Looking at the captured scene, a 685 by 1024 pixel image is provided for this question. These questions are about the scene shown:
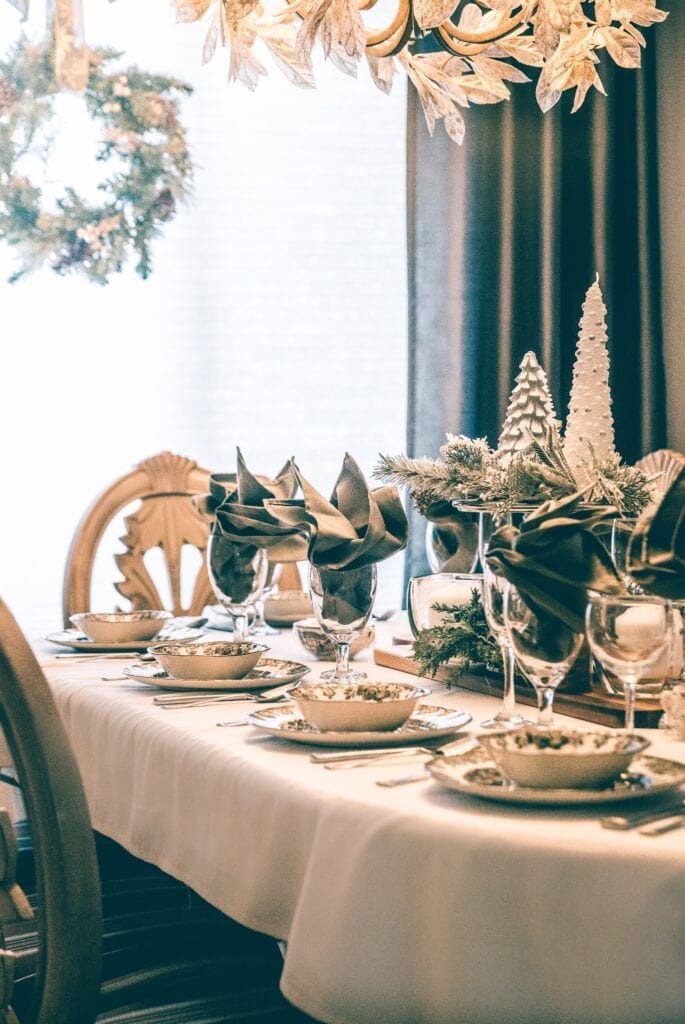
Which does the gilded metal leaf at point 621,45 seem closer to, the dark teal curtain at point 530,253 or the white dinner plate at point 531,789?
the white dinner plate at point 531,789

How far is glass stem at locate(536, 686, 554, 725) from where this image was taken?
1198mm

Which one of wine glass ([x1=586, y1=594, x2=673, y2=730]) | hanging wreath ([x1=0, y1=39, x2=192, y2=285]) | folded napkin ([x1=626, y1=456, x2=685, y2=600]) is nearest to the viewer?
wine glass ([x1=586, y1=594, x2=673, y2=730])

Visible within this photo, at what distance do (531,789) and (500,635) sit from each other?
299 millimetres

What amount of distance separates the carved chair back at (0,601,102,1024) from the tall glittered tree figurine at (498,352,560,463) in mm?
693

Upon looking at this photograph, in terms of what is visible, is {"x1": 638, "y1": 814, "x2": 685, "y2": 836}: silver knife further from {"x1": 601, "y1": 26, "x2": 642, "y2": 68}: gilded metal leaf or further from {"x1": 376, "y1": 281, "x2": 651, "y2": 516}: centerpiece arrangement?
{"x1": 601, "y1": 26, "x2": 642, "y2": 68}: gilded metal leaf

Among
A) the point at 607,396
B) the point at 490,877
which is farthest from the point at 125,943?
the point at 607,396

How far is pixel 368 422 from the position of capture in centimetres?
340

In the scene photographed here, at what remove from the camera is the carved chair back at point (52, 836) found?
1.14 meters

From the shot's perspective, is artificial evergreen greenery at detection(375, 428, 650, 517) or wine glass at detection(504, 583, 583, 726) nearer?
wine glass at detection(504, 583, 583, 726)

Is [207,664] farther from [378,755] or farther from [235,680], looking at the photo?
[378,755]

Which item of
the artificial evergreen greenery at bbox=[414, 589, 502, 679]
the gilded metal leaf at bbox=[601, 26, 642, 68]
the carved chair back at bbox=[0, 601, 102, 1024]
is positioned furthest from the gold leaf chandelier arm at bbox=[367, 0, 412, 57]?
the carved chair back at bbox=[0, 601, 102, 1024]

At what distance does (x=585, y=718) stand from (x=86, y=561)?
1.18 m

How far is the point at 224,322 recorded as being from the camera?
3.27 meters

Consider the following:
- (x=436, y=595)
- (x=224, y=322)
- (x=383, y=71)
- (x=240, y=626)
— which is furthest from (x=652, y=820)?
(x=224, y=322)
